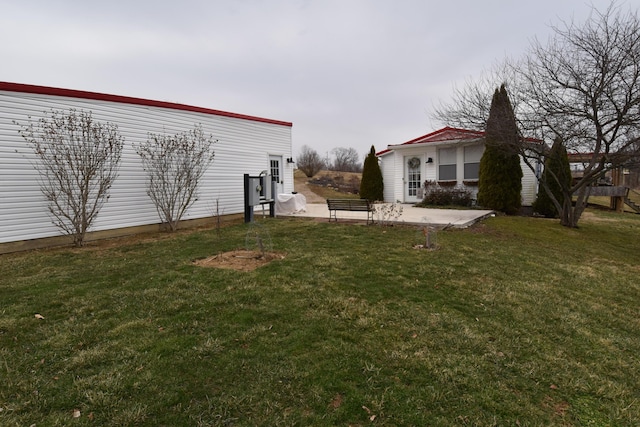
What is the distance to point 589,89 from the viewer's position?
8.16 m

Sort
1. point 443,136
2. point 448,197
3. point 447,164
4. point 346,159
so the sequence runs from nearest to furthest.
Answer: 1. point 448,197
2. point 447,164
3. point 443,136
4. point 346,159

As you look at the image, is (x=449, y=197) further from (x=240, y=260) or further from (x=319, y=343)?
(x=319, y=343)

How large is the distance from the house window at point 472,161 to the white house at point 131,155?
7.92 meters

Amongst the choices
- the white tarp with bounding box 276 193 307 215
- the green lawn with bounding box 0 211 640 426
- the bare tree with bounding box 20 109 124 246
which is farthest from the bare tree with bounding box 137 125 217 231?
the green lawn with bounding box 0 211 640 426

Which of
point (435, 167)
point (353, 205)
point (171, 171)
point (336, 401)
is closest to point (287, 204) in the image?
point (353, 205)

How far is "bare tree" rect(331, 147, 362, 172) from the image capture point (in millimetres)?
51453

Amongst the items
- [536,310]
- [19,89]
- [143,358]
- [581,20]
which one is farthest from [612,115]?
[19,89]

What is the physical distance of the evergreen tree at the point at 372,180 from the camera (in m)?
17.5

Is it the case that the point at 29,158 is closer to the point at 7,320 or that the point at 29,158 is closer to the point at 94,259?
the point at 94,259

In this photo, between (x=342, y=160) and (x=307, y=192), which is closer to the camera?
(x=307, y=192)

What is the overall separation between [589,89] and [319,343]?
9446 mm

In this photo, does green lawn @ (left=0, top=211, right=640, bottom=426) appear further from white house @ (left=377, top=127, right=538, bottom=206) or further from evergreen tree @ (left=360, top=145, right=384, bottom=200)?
evergreen tree @ (left=360, top=145, right=384, bottom=200)

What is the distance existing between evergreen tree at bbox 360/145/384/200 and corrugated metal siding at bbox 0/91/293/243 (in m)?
5.57

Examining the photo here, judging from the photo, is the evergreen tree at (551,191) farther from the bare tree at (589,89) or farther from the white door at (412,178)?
the white door at (412,178)
